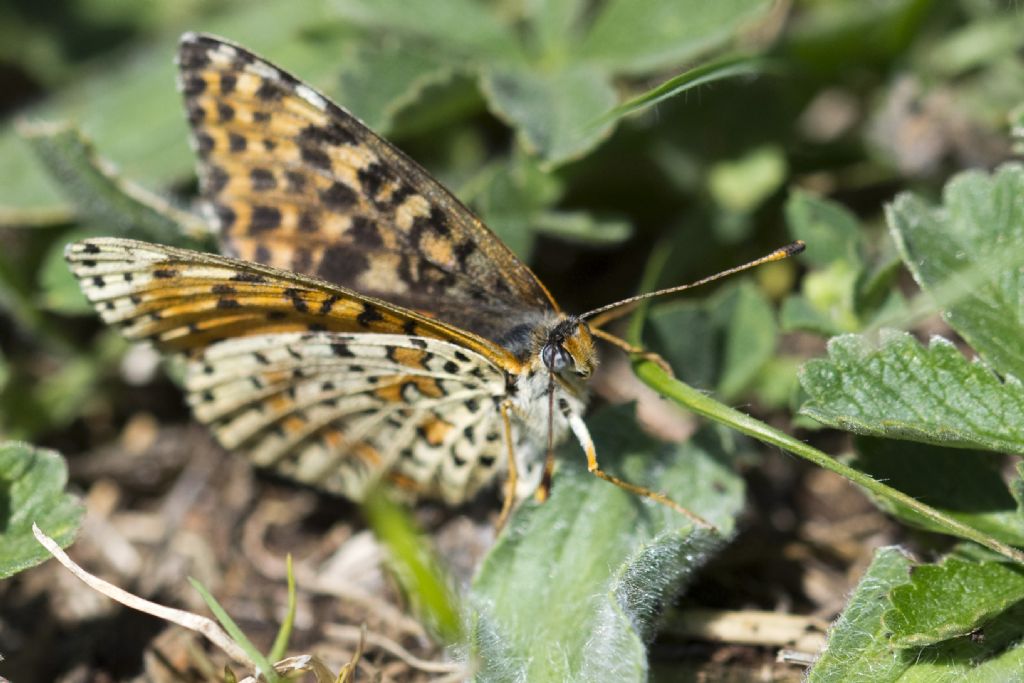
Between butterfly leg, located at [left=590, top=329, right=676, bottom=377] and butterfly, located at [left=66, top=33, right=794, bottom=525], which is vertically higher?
butterfly, located at [left=66, top=33, right=794, bottom=525]

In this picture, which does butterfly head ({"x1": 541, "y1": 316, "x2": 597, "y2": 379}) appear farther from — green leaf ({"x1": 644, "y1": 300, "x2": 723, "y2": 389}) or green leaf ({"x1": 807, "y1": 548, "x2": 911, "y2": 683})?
green leaf ({"x1": 807, "y1": 548, "x2": 911, "y2": 683})

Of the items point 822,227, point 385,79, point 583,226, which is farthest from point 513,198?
point 822,227

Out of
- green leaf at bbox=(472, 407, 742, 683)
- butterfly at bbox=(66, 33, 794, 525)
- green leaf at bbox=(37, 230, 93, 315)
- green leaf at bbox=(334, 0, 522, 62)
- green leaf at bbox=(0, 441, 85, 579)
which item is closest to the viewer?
green leaf at bbox=(472, 407, 742, 683)

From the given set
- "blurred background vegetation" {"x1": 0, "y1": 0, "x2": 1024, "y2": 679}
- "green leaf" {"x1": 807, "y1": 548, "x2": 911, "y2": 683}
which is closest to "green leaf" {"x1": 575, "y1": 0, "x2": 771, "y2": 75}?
"blurred background vegetation" {"x1": 0, "y1": 0, "x2": 1024, "y2": 679}

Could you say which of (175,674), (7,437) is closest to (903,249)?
(175,674)

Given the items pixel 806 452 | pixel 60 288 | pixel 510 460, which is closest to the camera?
pixel 806 452

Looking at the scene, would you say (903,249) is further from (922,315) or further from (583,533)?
(583,533)

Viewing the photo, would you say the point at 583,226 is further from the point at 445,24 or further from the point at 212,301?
the point at 212,301

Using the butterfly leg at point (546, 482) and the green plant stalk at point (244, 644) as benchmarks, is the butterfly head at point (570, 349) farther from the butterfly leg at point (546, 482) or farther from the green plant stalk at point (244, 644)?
the green plant stalk at point (244, 644)
